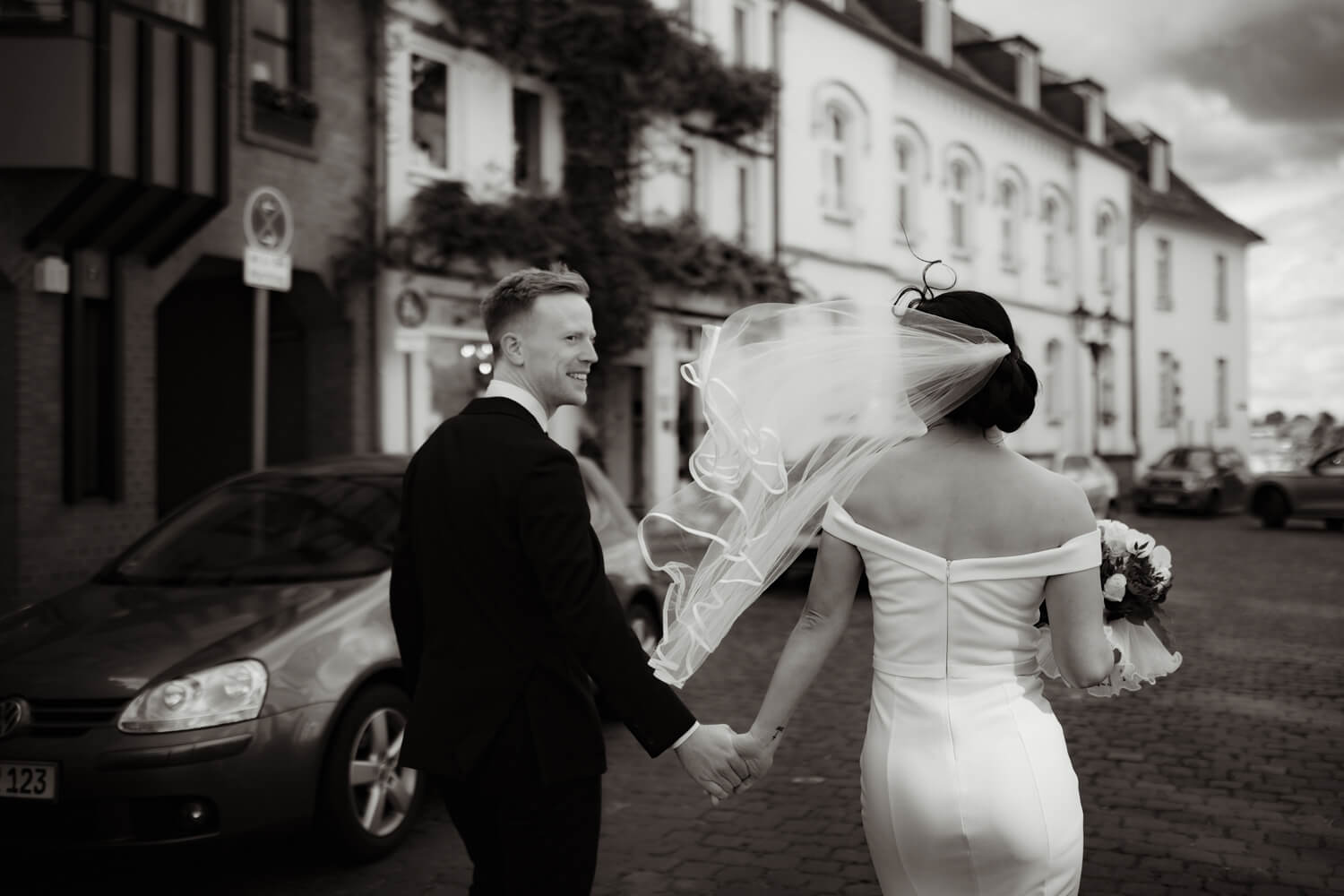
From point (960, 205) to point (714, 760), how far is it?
2941 centimetres

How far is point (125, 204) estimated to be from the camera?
1159 cm

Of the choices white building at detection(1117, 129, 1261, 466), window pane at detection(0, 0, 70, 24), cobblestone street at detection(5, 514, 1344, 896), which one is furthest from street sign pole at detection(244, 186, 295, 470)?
white building at detection(1117, 129, 1261, 466)

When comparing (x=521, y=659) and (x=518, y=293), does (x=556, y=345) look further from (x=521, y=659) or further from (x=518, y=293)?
(x=521, y=659)

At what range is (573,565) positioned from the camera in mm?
2689

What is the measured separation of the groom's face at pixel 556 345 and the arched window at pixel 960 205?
28.5m

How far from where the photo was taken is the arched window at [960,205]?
99.7 feet

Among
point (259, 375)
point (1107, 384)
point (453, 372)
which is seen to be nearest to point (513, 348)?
point (259, 375)

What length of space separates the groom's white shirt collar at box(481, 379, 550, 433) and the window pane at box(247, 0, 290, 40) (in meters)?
12.3

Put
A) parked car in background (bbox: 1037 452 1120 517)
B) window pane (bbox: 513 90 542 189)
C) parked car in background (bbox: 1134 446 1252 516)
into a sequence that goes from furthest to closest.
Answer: parked car in background (bbox: 1134 446 1252 516) < parked car in background (bbox: 1037 452 1120 517) < window pane (bbox: 513 90 542 189)

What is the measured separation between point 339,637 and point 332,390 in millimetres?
10887

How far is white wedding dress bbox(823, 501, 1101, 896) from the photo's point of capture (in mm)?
2529

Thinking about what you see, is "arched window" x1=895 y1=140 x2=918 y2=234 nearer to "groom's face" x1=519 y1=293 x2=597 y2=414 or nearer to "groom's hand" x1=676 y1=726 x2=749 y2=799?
"groom's face" x1=519 y1=293 x2=597 y2=414

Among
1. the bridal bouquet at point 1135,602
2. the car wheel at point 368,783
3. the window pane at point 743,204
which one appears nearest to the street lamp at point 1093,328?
the window pane at point 743,204

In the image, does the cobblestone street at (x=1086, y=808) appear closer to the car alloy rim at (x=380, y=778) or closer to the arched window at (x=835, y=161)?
the car alloy rim at (x=380, y=778)
